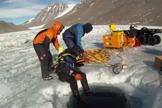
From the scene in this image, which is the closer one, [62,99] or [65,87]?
[62,99]

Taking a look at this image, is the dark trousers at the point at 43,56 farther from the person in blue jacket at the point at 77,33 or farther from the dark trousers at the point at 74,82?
the person in blue jacket at the point at 77,33

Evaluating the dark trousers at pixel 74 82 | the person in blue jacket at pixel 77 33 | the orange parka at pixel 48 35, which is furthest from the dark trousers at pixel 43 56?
the person in blue jacket at pixel 77 33

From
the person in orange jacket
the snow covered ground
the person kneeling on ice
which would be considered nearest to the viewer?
the snow covered ground

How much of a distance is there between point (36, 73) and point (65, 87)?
1338 millimetres

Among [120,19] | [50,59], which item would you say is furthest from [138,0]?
[50,59]

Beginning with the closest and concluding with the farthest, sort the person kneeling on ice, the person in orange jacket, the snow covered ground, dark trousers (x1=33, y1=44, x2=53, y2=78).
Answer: the snow covered ground < the person kneeling on ice < the person in orange jacket < dark trousers (x1=33, y1=44, x2=53, y2=78)

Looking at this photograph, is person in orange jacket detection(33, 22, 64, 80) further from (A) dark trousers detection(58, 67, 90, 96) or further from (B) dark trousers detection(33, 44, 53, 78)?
(A) dark trousers detection(58, 67, 90, 96)

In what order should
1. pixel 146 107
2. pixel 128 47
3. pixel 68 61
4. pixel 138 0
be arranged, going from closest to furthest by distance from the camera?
1. pixel 146 107
2. pixel 68 61
3. pixel 128 47
4. pixel 138 0

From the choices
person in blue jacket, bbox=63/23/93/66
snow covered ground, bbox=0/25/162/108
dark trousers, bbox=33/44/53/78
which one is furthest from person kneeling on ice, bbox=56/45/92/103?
person in blue jacket, bbox=63/23/93/66

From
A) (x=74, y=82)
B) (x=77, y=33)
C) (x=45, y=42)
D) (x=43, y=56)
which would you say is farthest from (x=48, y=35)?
(x=74, y=82)

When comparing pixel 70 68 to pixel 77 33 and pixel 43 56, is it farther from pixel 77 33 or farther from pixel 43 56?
pixel 77 33

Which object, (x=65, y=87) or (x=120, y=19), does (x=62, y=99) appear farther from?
(x=120, y=19)

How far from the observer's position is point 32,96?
3.30m

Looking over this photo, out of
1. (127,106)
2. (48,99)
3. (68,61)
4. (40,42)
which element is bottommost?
(127,106)
